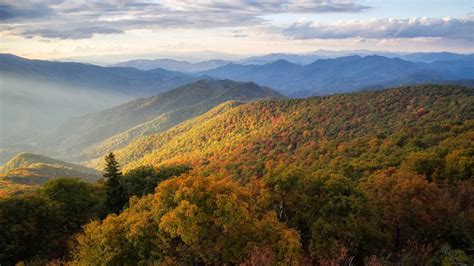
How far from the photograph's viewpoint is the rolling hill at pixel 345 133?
7300cm

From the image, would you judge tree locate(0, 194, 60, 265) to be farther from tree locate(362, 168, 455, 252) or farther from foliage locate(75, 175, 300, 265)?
tree locate(362, 168, 455, 252)

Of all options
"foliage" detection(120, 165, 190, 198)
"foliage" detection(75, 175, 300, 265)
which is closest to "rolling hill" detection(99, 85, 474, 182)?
"foliage" detection(120, 165, 190, 198)

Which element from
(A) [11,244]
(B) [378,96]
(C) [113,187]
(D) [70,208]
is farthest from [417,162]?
(B) [378,96]

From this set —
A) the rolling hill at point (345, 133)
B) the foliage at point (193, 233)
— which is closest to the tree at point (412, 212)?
the foliage at point (193, 233)

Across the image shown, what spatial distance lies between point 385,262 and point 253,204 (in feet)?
41.0

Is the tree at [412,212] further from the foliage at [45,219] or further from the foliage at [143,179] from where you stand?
the foliage at [143,179]

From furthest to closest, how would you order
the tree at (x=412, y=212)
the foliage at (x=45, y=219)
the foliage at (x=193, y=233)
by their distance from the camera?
the foliage at (x=45, y=219) → the tree at (x=412, y=212) → the foliage at (x=193, y=233)

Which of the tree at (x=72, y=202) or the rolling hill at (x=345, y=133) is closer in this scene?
the tree at (x=72, y=202)

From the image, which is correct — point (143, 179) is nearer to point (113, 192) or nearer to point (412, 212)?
point (113, 192)

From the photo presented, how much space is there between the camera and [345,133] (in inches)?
4432

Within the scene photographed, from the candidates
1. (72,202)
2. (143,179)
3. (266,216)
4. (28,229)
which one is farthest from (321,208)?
(143,179)

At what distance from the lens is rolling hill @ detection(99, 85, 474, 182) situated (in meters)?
73.0

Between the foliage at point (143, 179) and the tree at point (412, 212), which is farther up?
the tree at point (412, 212)

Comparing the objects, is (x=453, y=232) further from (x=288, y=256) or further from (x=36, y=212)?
(x=36, y=212)
